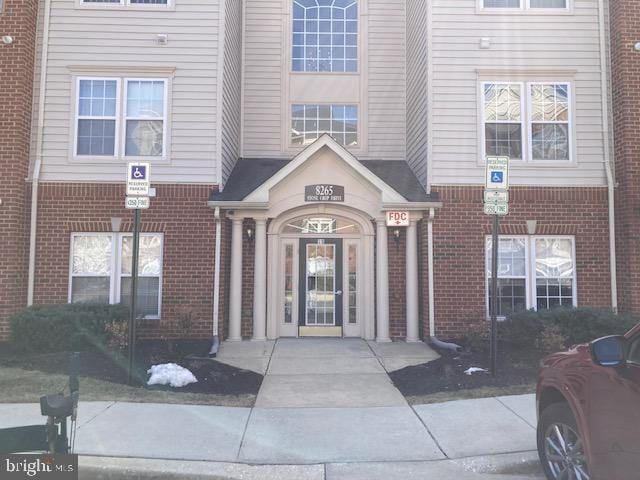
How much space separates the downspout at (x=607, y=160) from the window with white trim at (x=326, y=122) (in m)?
5.29

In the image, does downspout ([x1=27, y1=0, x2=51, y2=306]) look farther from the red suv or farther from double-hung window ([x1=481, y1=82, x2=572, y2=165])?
the red suv

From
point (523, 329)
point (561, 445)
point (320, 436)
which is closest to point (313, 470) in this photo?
point (320, 436)

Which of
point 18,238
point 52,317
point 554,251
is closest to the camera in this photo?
point 52,317

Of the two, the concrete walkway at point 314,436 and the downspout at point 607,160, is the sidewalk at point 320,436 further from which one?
the downspout at point 607,160

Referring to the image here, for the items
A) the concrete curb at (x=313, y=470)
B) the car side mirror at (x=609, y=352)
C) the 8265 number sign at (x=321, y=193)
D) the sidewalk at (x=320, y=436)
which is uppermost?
the 8265 number sign at (x=321, y=193)

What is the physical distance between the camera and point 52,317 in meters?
8.95

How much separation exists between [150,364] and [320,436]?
4.00 metres

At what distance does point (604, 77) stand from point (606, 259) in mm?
3736

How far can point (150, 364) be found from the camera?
27.1ft

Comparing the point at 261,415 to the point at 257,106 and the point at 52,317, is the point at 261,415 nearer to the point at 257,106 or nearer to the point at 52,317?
the point at 52,317

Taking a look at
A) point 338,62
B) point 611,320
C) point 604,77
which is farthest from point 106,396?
point 604,77

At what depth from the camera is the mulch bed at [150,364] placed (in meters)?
7.28

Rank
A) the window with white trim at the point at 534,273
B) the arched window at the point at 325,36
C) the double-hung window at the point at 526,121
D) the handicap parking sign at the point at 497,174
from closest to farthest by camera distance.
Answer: the handicap parking sign at the point at 497,174, the window with white trim at the point at 534,273, the double-hung window at the point at 526,121, the arched window at the point at 325,36

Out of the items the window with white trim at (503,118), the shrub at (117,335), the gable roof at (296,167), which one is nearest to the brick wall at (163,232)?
the gable roof at (296,167)
